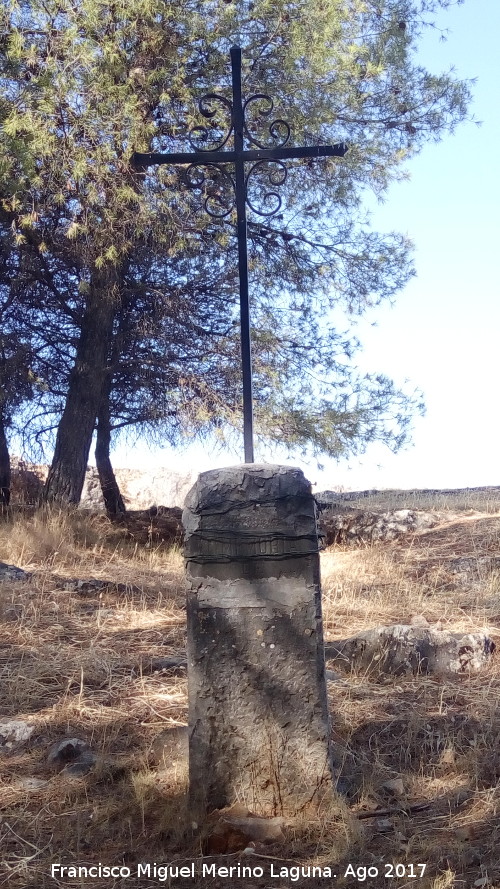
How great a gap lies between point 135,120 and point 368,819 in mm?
6853

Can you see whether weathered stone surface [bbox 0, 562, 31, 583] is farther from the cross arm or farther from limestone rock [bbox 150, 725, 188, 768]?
the cross arm

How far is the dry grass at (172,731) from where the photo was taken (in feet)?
9.53

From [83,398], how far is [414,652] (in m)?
5.69

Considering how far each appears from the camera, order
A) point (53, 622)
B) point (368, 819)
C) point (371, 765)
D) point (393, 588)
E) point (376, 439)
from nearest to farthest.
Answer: point (368, 819)
point (371, 765)
point (53, 622)
point (393, 588)
point (376, 439)

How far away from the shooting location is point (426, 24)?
1008cm

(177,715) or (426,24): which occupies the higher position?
(426,24)

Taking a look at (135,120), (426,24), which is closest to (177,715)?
(135,120)

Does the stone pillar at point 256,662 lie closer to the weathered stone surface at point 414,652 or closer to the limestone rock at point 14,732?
the limestone rock at point 14,732

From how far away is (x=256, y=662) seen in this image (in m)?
3.19

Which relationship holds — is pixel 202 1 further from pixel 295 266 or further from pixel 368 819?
pixel 368 819

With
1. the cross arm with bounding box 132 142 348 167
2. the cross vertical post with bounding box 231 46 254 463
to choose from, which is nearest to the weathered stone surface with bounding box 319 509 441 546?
the cross vertical post with bounding box 231 46 254 463

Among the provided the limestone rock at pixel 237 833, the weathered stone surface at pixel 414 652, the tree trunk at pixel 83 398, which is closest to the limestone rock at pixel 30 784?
the limestone rock at pixel 237 833

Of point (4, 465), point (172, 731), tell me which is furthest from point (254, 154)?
point (4, 465)

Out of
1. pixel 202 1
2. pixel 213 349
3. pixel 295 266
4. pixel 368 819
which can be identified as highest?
pixel 202 1
